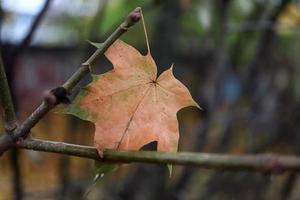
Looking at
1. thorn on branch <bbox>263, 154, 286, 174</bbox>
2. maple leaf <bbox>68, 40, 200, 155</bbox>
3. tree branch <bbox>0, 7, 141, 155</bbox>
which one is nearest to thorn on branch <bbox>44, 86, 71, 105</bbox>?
tree branch <bbox>0, 7, 141, 155</bbox>

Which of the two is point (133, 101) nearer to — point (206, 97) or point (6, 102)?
point (6, 102)

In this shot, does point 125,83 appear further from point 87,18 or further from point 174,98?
point 87,18

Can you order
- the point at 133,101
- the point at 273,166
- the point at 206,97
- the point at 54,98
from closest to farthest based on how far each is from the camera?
the point at 273,166, the point at 54,98, the point at 133,101, the point at 206,97

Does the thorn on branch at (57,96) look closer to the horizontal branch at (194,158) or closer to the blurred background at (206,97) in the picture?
the horizontal branch at (194,158)

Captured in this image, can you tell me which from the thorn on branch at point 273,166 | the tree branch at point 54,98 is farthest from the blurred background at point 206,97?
the thorn on branch at point 273,166

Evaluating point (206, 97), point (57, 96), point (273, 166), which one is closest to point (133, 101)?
point (57, 96)

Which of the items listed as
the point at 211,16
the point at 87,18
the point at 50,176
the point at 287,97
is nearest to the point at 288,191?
the point at 287,97
